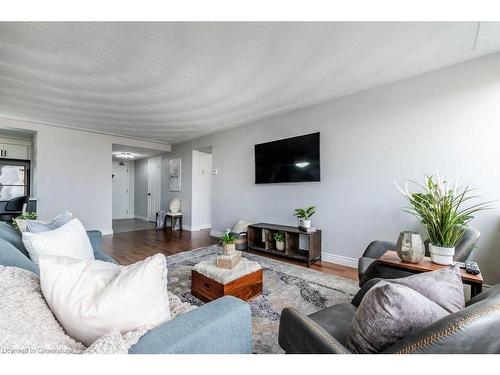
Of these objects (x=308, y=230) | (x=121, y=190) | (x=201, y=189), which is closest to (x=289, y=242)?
(x=308, y=230)

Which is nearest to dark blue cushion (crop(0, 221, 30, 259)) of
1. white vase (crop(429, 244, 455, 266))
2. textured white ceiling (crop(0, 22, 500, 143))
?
textured white ceiling (crop(0, 22, 500, 143))

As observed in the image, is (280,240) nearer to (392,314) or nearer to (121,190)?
(392,314)

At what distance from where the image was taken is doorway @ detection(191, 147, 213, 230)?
5406mm

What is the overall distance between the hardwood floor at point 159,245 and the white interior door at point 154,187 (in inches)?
62.0

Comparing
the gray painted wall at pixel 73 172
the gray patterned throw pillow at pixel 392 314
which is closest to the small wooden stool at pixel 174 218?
the gray painted wall at pixel 73 172

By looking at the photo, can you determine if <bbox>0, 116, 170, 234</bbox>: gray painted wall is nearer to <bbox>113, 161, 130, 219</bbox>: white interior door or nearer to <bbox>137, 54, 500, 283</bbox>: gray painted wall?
<bbox>113, 161, 130, 219</bbox>: white interior door

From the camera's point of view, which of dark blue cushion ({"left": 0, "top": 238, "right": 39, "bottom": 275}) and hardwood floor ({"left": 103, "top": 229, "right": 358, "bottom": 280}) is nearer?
dark blue cushion ({"left": 0, "top": 238, "right": 39, "bottom": 275})

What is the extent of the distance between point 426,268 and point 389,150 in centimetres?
176

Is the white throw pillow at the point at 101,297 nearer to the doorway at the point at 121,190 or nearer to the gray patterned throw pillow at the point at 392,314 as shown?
the gray patterned throw pillow at the point at 392,314

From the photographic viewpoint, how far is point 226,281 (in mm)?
1785

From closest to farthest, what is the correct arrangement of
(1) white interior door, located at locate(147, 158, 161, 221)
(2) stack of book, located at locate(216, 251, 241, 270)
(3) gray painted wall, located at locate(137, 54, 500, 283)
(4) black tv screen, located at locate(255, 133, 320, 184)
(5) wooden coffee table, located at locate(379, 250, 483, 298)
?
1. (5) wooden coffee table, located at locate(379, 250, 483, 298)
2. (2) stack of book, located at locate(216, 251, 241, 270)
3. (3) gray painted wall, located at locate(137, 54, 500, 283)
4. (4) black tv screen, located at locate(255, 133, 320, 184)
5. (1) white interior door, located at locate(147, 158, 161, 221)

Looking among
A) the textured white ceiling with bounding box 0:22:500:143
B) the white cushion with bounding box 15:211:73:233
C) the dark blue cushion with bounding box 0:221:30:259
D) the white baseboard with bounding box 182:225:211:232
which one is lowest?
the white baseboard with bounding box 182:225:211:232

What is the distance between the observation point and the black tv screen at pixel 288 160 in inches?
126

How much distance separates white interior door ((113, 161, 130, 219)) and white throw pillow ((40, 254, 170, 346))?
25.5 ft
